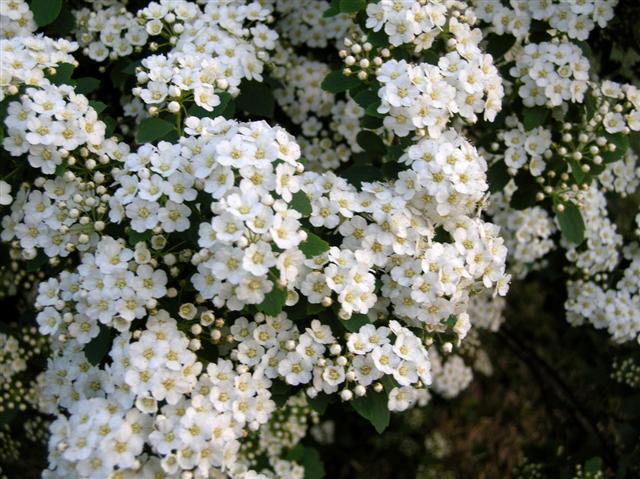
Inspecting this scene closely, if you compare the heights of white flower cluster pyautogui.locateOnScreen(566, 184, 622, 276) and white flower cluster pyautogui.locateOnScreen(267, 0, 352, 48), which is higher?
white flower cluster pyautogui.locateOnScreen(267, 0, 352, 48)

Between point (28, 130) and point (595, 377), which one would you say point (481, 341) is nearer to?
point (595, 377)

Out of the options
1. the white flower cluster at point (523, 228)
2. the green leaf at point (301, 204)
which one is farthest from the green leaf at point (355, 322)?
the white flower cluster at point (523, 228)

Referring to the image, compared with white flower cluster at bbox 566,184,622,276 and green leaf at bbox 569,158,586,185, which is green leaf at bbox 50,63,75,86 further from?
white flower cluster at bbox 566,184,622,276

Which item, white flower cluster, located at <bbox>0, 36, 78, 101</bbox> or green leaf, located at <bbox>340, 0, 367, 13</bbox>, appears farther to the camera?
green leaf, located at <bbox>340, 0, 367, 13</bbox>

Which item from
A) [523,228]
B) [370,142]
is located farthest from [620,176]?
[370,142]

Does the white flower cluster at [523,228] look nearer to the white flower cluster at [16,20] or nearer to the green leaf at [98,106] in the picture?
the green leaf at [98,106]

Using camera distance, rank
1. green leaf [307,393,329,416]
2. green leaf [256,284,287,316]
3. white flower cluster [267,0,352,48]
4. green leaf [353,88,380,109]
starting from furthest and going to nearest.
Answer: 1. white flower cluster [267,0,352,48]
2. green leaf [353,88,380,109]
3. green leaf [307,393,329,416]
4. green leaf [256,284,287,316]

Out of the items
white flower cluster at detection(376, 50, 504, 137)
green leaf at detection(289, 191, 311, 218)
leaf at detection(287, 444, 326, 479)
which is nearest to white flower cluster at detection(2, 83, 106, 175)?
green leaf at detection(289, 191, 311, 218)
